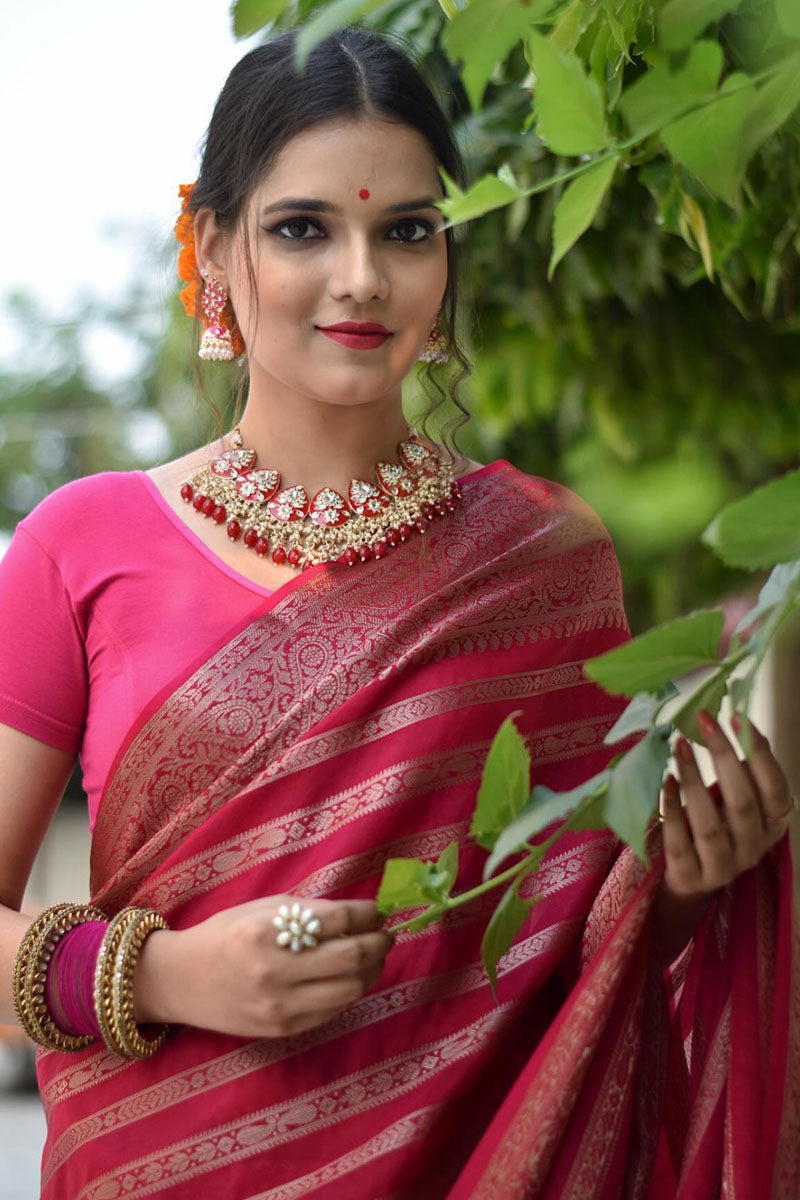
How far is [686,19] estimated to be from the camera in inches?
26.2

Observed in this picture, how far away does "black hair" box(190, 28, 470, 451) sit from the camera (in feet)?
4.69

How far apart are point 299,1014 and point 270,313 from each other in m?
0.63

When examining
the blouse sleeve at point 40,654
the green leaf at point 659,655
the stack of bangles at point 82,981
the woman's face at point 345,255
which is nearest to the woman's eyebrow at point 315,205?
the woman's face at point 345,255

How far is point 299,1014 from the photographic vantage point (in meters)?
1.25

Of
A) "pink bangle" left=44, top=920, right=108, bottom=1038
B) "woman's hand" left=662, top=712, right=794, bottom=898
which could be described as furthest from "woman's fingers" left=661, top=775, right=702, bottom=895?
"pink bangle" left=44, top=920, right=108, bottom=1038

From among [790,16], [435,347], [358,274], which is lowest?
[435,347]

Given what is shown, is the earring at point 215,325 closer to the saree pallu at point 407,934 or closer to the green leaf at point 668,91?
the saree pallu at point 407,934

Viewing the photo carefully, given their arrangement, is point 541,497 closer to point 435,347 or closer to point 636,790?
point 435,347

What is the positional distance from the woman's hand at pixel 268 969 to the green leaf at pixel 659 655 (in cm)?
53

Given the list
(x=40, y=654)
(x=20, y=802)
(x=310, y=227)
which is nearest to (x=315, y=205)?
(x=310, y=227)

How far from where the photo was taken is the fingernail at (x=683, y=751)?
3.14 feet

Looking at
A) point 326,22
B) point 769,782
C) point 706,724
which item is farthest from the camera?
point 769,782

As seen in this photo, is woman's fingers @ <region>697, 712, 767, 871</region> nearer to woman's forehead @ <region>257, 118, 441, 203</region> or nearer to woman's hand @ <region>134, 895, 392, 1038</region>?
woman's hand @ <region>134, 895, 392, 1038</region>

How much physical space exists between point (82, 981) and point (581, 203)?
896 millimetres
